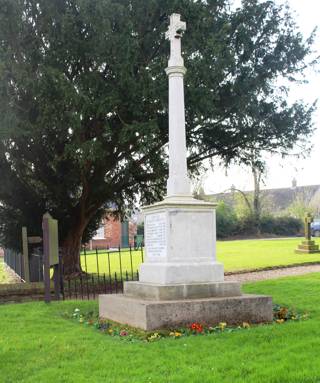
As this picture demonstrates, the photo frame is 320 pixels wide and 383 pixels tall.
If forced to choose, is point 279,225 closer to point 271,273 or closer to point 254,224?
point 254,224

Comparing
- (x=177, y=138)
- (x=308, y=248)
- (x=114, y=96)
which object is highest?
(x=114, y=96)

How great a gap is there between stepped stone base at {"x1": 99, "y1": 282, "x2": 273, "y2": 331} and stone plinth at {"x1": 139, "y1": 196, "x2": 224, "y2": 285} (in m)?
0.21

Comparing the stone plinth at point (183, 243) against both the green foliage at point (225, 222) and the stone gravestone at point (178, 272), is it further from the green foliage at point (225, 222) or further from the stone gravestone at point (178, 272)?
the green foliage at point (225, 222)

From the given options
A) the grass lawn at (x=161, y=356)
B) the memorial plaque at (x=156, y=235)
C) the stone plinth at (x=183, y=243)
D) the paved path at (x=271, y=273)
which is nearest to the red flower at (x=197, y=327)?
the grass lawn at (x=161, y=356)

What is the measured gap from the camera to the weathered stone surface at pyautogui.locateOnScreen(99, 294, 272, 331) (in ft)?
23.1

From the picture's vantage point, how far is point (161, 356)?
219 inches

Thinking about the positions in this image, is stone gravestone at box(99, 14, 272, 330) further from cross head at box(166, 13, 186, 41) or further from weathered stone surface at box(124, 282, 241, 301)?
cross head at box(166, 13, 186, 41)

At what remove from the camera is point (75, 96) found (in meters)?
12.4

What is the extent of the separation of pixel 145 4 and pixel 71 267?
909cm

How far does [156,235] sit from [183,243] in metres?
0.52

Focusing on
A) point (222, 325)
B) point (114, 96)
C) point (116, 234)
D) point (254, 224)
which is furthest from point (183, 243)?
point (254, 224)

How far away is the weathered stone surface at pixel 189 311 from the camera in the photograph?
23.1 ft

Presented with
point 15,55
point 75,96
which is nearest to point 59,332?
point 75,96

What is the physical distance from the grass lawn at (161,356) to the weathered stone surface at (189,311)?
542 millimetres
